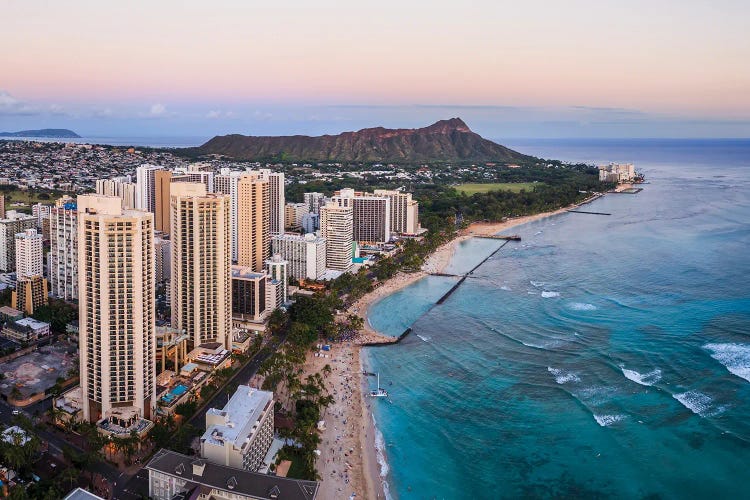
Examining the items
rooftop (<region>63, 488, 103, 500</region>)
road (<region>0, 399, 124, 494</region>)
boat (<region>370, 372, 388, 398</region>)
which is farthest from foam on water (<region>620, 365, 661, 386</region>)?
rooftop (<region>63, 488, 103, 500</region>)

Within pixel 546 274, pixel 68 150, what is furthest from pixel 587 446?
pixel 68 150

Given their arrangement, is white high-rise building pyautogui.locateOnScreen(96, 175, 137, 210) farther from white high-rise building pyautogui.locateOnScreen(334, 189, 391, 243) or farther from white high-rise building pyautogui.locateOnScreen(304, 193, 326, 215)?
white high-rise building pyautogui.locateOnScreen(304, 193, 326, 215)

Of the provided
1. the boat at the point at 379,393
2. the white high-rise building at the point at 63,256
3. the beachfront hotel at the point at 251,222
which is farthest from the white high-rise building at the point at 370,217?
the boat at the point at 379,393

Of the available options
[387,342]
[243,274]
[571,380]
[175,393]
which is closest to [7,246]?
[243,274]

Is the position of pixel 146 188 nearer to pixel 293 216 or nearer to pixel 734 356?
pixel 293 216

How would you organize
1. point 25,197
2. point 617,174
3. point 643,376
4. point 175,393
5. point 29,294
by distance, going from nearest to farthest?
point 175,393 < point 643,376 < point 29,294 < point 25,197 < point 617,174
